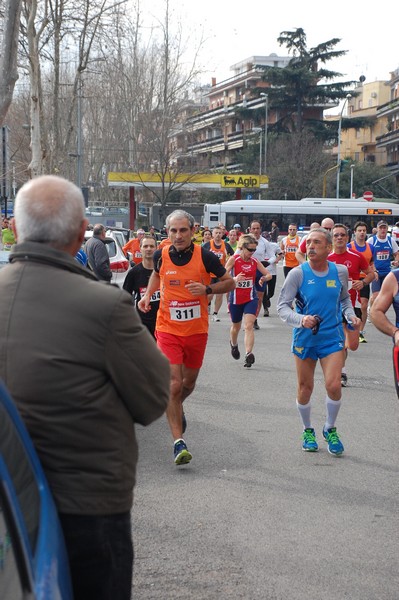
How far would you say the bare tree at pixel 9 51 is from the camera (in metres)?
13.9

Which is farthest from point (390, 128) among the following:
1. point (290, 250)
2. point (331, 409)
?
point (331, 409)

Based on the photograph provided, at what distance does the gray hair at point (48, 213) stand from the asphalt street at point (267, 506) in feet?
7.61

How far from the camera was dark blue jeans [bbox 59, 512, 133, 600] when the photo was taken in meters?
2.69

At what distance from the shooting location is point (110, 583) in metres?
2.76

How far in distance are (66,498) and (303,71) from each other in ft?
246

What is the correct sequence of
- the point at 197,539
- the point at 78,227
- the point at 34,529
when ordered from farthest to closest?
the point at 197,539, the point at 78,227, the point at 34,529

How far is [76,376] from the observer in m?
2.66

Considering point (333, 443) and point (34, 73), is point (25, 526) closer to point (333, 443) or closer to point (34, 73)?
point (333, 443)

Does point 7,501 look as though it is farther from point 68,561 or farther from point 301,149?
point 301,149

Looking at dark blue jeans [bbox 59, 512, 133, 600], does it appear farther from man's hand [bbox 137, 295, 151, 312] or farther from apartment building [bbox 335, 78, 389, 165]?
apartment building [bbox 335, 78, 389, 165]

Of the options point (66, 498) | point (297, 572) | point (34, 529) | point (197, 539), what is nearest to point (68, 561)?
point (66, 498)

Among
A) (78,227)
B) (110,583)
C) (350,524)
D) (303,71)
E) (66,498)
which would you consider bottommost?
(350,524)

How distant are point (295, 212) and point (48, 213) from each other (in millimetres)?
50666

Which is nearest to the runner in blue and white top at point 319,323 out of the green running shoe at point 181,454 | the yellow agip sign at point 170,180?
the green running shoe at point 181,454
